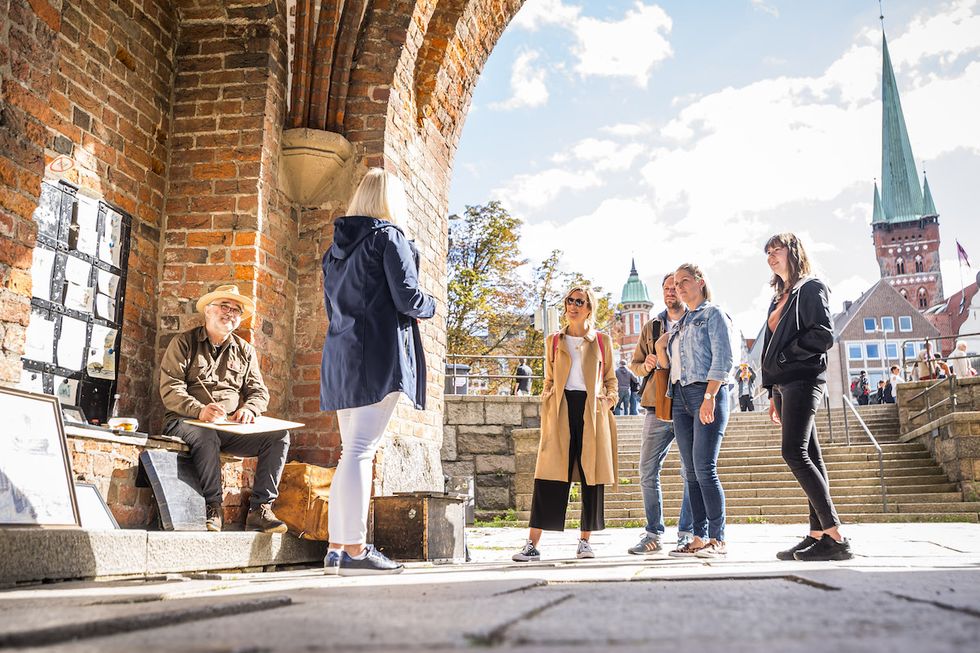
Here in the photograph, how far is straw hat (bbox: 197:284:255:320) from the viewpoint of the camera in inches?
205

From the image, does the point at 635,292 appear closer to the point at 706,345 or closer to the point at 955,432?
the point at 955,432

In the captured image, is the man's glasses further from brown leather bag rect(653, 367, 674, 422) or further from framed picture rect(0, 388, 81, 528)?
brown leather bag rect(653, 367, 674, 422)

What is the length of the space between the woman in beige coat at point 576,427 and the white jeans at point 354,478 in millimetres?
1421

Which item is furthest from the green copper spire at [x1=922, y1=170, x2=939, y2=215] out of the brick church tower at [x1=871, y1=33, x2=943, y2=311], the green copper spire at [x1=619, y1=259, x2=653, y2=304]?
the green copper spire at [x1=619, y1=259, x2=653, y2=304]

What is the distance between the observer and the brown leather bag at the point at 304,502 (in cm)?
494

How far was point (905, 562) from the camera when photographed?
3865 millimetres

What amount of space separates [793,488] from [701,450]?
8246 mm

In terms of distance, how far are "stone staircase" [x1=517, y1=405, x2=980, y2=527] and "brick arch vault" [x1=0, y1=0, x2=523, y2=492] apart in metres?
5.52

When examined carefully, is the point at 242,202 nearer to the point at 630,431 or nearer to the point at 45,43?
the point at 45,43

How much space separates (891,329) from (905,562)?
5909 centimetres

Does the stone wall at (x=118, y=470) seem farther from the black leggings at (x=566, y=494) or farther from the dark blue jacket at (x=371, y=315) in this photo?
the black leggings at (x=566, y=494)

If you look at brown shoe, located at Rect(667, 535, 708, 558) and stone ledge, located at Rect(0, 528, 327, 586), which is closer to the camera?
stone ledge, located at Rect(0, 528, 327, 586)

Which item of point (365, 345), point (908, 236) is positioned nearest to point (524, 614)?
point (365, 345)

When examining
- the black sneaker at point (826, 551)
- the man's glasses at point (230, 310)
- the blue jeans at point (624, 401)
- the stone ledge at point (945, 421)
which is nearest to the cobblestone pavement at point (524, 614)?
the black sneaker at point (826, 551)
